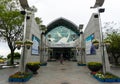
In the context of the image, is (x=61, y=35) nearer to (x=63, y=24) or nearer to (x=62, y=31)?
(x=62, y=31)

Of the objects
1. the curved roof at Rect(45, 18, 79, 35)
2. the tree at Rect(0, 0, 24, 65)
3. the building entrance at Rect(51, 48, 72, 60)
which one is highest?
the curved roof at Rect(45, 18, 79, 35)

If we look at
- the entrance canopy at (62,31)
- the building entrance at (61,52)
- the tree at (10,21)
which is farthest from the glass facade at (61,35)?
the tree at (10,21)

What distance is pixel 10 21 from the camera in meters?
25.0

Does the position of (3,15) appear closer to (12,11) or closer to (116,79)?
(12,11)

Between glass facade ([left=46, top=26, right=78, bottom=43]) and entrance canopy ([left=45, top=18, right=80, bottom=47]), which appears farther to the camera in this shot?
glass facade ([left=46, top=26, right=78, bottom=43])

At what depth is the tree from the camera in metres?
24.6

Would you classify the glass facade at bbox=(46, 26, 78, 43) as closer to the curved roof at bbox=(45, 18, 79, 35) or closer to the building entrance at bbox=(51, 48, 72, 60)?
the curved roof at bbox=(45, 18, 79, 35)

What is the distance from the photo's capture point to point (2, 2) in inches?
989

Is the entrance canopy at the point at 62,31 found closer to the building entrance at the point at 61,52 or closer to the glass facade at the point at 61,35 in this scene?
the glass facade at the point at 61,35

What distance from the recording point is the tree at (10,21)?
80.6ft

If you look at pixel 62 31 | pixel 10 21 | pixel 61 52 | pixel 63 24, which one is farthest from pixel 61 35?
pixel 10 21

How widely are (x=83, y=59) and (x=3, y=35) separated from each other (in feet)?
40.3

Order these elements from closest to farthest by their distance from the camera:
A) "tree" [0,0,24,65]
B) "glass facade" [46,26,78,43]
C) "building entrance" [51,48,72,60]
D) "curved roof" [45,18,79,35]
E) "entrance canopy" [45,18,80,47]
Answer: "tree" [0,0,24,65]
"building entrance" [51,48,72,60]
"curved roof" [45,18,79,35]
"entrance canopy" [45,18,80,47]
"glass facade" [46,26,78,43]

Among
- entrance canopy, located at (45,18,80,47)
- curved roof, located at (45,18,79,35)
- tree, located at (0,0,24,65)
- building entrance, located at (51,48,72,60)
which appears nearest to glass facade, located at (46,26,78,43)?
entrance canopy, located at (45,18,80,47)
